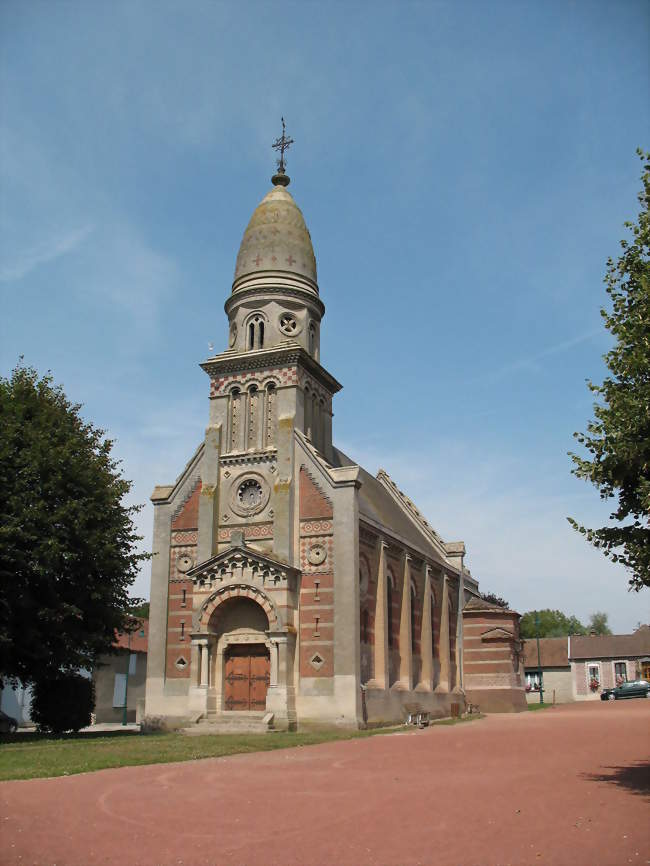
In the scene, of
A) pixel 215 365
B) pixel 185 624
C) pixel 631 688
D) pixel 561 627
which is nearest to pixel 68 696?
pixel 185 624

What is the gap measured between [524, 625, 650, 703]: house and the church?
3820cm

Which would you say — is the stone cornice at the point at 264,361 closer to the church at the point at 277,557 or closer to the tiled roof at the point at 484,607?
the church at the point at 277,557

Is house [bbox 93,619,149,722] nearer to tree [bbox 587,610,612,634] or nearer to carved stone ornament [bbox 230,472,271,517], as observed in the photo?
carved stone ornament [bbox 230,472,271,517]

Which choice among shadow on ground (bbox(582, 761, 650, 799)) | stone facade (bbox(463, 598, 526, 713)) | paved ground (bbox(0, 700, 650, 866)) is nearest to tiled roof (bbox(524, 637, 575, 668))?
stone facade (bbox(463, 598, 526, 713))

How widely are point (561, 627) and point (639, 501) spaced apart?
145m

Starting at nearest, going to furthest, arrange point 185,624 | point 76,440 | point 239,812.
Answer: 1. point 239,812
2. point 76,440
3. point 185,624

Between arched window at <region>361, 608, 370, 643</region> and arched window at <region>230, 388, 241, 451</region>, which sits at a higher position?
arched window at <region>230, 388, 241, 451</region>

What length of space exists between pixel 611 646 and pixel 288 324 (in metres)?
55.1

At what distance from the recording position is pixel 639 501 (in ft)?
51.2

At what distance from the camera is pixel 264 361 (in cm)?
3956

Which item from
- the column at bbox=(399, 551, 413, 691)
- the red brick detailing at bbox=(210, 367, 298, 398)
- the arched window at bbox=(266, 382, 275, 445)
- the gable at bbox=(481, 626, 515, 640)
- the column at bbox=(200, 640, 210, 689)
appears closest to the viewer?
the column at bbox=(200, 640, 210, 689)

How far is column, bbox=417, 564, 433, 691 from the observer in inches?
1716

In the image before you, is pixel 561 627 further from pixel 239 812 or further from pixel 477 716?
pixel 239 812

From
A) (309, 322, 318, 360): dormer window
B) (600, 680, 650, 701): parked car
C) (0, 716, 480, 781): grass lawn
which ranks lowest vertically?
(600, 680, 650, 701): parked car
